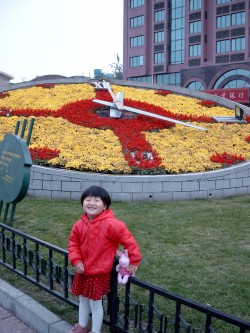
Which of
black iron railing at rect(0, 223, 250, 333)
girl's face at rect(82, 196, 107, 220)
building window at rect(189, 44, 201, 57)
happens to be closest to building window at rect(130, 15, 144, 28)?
building window at rect(189, 44, 201, 57)

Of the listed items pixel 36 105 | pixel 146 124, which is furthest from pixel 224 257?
pixel 36 105

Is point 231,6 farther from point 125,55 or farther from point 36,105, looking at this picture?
point 36,105

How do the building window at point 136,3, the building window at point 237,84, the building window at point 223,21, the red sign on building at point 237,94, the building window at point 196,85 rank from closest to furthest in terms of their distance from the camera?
the red sign on building at point 237,94 → the building window at point 237,84 → the building window at point 196,85 → the building window at point 223,21 → the building window at point 136,3

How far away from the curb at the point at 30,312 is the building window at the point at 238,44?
38699mm

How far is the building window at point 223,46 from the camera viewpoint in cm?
4000

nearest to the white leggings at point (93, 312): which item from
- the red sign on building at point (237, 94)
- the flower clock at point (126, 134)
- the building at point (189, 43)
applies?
the flower clock at point (126, 134)

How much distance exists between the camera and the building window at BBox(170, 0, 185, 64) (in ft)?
142

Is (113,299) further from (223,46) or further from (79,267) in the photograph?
(223,46)

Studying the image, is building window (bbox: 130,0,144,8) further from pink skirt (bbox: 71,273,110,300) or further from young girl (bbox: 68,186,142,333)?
pink skirt (bbox: 71,273,110,300)

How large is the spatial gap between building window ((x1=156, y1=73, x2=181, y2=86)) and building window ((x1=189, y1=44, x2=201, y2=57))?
2420 millimetres

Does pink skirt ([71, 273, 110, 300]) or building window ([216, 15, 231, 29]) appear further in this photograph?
building window ([216, 15, 231, 29])

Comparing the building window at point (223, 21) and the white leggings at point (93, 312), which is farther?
the building window at point (223, 21)

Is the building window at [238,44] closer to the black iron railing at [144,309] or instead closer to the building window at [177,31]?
the building window at [177,31]

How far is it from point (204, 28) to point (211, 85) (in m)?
6.88
